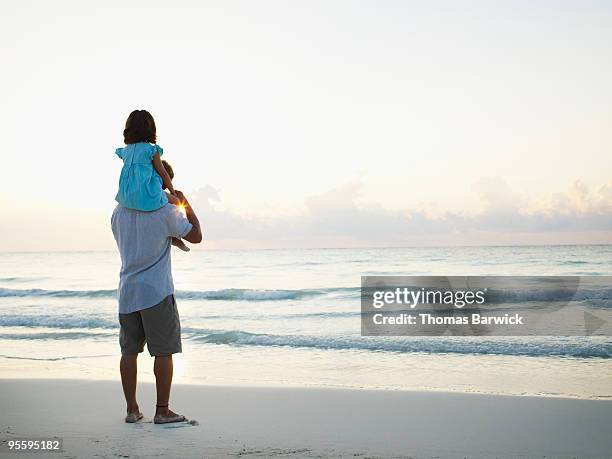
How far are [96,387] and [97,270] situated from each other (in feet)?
94.7

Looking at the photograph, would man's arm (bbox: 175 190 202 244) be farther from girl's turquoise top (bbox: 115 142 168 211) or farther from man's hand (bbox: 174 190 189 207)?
girl's turquoise top (bbox: 115 142 168 211)

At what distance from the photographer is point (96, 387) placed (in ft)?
18.9

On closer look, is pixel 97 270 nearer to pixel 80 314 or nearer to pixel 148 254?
pixel 80 314

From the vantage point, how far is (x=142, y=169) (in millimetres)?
3469

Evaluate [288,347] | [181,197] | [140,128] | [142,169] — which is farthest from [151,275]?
[288,347]

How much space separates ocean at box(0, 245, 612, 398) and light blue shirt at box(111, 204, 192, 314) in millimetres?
2964

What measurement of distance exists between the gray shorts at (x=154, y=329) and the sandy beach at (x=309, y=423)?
43 cm

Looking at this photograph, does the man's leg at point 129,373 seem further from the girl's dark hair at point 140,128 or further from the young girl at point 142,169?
the girl's dark hair at point 140,128

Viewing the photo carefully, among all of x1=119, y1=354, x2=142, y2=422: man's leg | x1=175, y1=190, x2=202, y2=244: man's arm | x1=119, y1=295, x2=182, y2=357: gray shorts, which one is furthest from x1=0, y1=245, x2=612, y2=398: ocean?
x1=175, y1=190, x2=202, y2=244: man's arm

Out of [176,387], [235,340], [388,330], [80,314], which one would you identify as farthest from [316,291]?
[176,387]

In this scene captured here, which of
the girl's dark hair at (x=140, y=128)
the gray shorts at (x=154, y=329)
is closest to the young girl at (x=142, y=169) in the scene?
the girl's dark hair at (x=140, y=128)

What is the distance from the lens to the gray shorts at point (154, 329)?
141 inches

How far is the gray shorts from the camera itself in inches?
141

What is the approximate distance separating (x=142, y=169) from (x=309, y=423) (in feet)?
6.18
